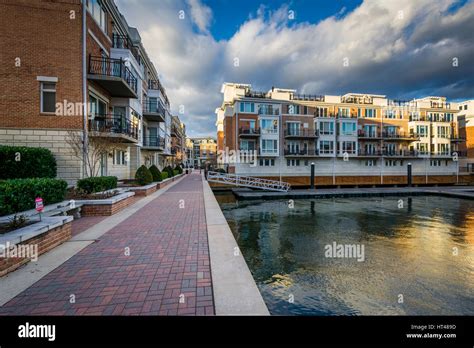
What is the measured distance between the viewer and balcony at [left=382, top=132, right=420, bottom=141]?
126ft

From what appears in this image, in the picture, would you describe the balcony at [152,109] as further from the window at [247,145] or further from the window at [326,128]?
the window at [326,128]

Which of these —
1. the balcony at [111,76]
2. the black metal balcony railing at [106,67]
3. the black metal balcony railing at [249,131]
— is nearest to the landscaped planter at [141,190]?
the balcony at [111,76]

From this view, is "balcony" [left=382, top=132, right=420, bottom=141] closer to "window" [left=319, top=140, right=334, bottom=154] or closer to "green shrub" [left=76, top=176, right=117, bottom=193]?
"window" [left=319, top=140, right=334, bottom=154]

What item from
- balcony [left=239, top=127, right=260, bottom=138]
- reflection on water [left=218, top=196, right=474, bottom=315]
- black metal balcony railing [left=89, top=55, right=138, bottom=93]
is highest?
black metal balcony railing [left=89, top=55, right=138, bottom=93]

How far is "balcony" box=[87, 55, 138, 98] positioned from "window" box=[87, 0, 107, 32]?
2371 millimetres

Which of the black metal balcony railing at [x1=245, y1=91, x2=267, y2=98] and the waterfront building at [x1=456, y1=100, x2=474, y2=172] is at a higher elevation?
the black metal balcony railing at [x1=245, y1=91, x2=267, y2=98]

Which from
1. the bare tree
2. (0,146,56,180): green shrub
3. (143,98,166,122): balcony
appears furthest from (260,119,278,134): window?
(0,146,56,180): green shrub

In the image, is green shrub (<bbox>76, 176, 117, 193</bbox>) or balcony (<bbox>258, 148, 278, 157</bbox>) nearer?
A: green shrub (<bbox>76, 176, 117, 193</bbox>)

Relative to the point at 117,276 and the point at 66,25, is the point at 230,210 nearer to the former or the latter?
the point at 117,276

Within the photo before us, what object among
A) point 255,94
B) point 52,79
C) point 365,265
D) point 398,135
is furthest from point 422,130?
point 52,79

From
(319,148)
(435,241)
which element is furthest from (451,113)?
(435,241)

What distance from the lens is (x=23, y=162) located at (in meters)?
10.2

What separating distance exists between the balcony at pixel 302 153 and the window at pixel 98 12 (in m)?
26.7

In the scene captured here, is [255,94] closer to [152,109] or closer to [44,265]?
[152,109]
